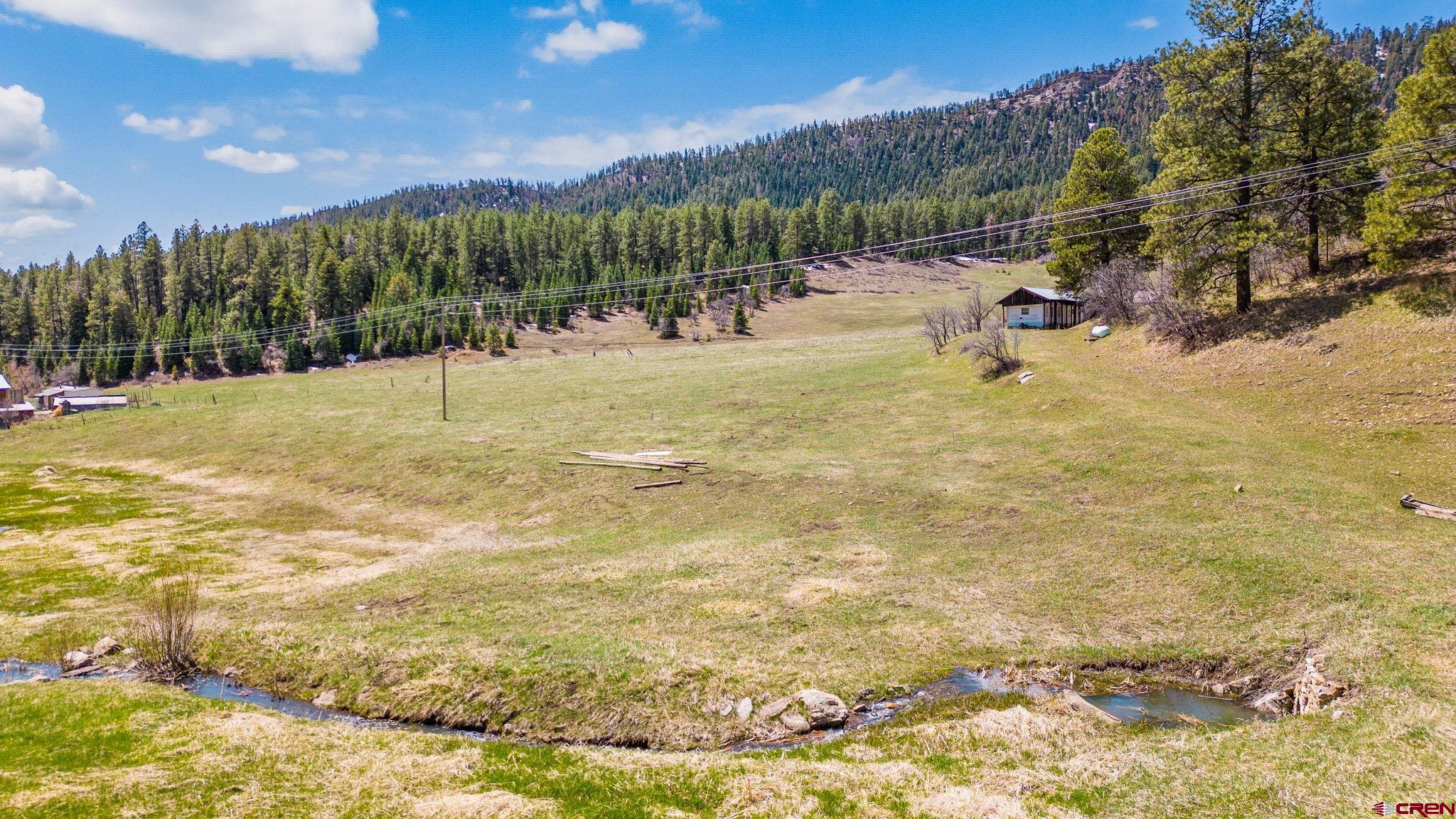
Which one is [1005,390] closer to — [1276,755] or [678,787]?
[1276,755]

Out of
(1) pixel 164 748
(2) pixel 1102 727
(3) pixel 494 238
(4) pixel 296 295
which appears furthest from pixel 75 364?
(2) pixel 1102 727

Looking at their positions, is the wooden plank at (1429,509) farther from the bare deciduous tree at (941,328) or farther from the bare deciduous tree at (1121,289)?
the bare deciduous tree at (941,328)

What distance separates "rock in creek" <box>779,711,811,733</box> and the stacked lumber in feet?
72.1

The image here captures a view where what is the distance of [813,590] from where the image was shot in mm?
22672

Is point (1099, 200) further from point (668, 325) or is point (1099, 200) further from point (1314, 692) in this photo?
point (668, 325)

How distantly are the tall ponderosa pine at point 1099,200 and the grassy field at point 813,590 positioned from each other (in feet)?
42.3

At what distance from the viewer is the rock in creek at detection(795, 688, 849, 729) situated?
50.7 ft

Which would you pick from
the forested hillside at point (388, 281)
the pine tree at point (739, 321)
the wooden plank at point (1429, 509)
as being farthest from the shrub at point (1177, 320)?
the pine tree at point (739, 321)

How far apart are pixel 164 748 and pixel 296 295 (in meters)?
143

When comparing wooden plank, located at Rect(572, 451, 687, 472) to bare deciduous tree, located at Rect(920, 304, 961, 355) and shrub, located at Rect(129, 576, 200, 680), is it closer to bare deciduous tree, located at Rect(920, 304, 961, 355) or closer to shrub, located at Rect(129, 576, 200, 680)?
shrub, located at Rect(129, 576, 200, 680)

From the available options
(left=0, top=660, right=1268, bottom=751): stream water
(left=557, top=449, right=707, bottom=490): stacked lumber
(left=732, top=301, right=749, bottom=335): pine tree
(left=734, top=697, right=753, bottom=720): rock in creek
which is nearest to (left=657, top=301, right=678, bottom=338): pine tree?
(left=732, top=301, right=749, bottom=335): pine tree

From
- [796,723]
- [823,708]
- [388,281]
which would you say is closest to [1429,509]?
[823,708]

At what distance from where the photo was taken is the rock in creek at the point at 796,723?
603 inches

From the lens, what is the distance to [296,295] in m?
135
